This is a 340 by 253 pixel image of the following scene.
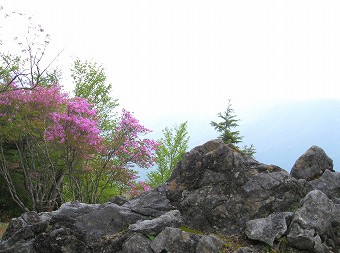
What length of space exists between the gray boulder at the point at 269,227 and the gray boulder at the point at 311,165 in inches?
162

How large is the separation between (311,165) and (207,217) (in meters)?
5.65

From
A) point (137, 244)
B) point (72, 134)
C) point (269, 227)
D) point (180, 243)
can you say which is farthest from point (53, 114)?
point (269, 227)

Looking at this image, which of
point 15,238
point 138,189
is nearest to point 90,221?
point 15,238

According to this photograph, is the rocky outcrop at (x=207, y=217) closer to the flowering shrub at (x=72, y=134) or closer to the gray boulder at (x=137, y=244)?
the gray boulder at (x=137, y=244)

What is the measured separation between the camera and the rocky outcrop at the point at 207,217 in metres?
10.7

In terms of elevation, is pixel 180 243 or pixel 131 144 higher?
pixel 131 144

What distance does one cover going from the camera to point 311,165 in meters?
15.2

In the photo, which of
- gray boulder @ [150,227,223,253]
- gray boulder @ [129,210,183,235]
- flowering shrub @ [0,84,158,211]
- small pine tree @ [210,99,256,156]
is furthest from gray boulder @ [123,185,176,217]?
small pine tree @ [210,99,256,156]

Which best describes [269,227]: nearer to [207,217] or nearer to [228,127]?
[207,217]

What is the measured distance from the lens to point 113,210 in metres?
12.4

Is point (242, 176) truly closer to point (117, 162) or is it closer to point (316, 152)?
point (316, 152)

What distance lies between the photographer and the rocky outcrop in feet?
35.0

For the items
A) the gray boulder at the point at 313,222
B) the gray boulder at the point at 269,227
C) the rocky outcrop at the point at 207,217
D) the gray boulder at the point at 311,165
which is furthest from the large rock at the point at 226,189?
the gray boulder at the point at 311,165

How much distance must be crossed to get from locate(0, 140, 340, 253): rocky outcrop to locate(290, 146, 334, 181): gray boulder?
447 mm
